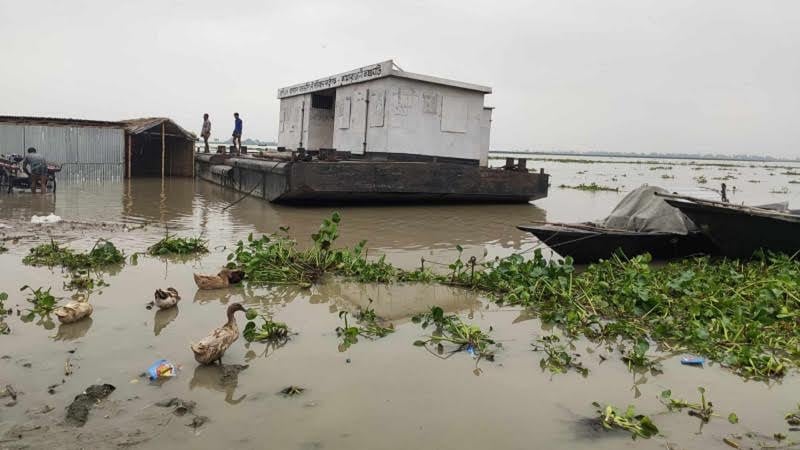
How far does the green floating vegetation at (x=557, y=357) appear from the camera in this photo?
13.5 ft

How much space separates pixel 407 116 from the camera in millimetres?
14781

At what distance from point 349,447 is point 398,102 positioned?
12.4 meters

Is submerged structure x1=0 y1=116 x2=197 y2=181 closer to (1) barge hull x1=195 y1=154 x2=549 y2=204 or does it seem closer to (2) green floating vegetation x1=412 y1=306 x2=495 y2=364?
(1) barge hull x1=195 y1=154 x2=549 y2=204

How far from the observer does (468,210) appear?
14555mm

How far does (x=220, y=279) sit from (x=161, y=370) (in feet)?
7.43

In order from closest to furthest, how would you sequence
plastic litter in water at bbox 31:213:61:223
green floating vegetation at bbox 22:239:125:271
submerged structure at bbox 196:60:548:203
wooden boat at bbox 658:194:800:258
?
1. green floating vegetation at bbox 22:239:125:271
2. wooden boat at bbox 658:194:800:258
3. plastic litter in water at bbox 31:213:61:223
4. submerged structure at bbox 196:60:548:203

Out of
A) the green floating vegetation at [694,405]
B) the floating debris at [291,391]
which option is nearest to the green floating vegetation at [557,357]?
the green floating vegetation at [694,405]

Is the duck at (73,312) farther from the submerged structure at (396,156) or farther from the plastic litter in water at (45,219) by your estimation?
the submerged structure at (396,156)

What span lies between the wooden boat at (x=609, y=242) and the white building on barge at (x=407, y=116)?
7.68 meters

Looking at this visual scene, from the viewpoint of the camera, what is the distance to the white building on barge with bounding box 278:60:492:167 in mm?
14656

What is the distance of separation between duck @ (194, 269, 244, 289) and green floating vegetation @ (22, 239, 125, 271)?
1.43 metres

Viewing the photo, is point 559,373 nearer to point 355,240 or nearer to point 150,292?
point 150,292

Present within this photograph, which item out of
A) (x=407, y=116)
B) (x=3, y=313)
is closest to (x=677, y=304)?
(x=3, y=313)

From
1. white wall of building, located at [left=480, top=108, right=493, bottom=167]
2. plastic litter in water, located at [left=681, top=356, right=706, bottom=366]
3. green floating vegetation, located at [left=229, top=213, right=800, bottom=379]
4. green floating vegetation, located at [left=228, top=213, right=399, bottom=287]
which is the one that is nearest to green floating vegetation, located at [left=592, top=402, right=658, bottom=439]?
green floating vegetation, located at [left=229, top=213, right=800, bottom=379]
